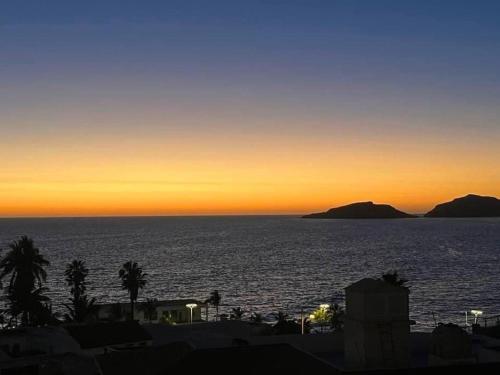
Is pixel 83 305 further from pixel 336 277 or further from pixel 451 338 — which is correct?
pixel 336 277

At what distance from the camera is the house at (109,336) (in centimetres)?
3772

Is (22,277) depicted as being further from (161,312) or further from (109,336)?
(161,312)

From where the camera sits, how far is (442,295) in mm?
113500

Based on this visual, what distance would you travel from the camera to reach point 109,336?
39.2m

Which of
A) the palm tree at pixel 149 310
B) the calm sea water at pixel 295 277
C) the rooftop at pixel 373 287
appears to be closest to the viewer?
the rooftop at pixel 373 287

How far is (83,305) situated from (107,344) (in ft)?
75.5

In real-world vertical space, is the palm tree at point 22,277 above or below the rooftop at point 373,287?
below

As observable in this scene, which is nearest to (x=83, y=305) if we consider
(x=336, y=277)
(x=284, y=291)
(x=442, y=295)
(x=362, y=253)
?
(x=284, y=291)

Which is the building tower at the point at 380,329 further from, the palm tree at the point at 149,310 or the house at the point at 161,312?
the palm tree at the point at 149,310

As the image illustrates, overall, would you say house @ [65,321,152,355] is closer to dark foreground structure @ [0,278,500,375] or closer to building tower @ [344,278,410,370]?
dark foreground structure @ [0,278,500,375]

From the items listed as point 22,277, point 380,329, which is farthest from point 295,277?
point 380,329

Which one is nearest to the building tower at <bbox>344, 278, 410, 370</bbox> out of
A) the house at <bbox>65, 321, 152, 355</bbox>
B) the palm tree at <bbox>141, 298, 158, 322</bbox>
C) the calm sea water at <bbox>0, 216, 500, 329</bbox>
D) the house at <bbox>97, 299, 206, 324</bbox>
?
the house at <bbox>65, 321, 152, 355</bbox>

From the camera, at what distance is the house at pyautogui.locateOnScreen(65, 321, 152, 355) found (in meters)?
37.7

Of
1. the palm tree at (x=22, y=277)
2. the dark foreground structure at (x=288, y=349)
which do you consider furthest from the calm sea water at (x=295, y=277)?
the dark foreground structure at (x=288, y=349)
